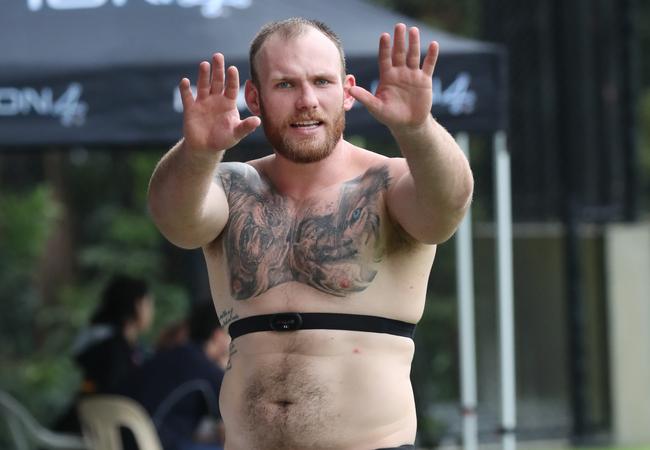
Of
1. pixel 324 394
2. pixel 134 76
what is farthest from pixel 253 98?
pixel 134 76

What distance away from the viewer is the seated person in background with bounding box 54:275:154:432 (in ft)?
23.2

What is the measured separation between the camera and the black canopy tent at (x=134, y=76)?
5.51 meters

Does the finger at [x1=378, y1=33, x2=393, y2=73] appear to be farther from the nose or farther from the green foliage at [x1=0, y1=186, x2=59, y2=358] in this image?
the green foliage at [x1=0, y1=186, x2=59, y2=358]

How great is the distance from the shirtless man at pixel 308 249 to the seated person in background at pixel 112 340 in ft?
11.6

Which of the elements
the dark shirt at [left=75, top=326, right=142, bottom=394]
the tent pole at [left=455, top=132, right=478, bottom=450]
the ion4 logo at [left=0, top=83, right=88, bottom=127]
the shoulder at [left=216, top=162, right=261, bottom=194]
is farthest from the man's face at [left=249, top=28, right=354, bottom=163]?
the dark shirt at [left=75, top=326, right=142, bottom=394]

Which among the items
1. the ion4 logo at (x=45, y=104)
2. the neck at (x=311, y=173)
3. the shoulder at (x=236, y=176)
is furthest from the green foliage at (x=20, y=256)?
the neck at (x=311, y=173)

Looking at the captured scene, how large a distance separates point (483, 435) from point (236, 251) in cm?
711

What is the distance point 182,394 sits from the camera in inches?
255

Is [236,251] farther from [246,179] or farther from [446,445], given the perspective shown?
[446,445]

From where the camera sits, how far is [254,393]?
3479 millimetres

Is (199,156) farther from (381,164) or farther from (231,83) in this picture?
(381,164)

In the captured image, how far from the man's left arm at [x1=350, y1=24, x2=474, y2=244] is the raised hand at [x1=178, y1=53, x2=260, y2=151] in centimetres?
28

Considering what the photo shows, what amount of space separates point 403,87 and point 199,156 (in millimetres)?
500

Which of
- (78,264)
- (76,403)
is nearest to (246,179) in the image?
(76,403)
